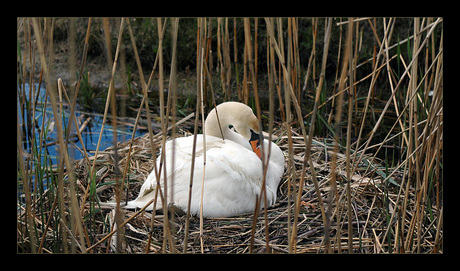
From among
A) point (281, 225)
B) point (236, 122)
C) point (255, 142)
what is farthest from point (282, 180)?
point (281, 225)

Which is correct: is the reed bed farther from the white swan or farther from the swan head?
the swan head

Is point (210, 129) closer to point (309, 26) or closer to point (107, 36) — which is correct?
point (107, 36)

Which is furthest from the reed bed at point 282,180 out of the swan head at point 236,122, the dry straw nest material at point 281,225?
the swan head at point 236,122

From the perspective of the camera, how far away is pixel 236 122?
10.6 feet

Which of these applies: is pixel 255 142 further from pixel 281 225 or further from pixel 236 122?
pixel 281 225

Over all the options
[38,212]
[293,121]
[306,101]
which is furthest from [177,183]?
[306,101]

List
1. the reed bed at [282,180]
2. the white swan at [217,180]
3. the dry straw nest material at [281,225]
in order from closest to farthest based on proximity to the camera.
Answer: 1. the reed bed at [282,180]
2. the dry straw nest material at [281,225]
3. the white swan at [217,180]

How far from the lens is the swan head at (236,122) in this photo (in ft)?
10.4

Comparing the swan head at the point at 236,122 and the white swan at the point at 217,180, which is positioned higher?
the swan head at the point at 236,122

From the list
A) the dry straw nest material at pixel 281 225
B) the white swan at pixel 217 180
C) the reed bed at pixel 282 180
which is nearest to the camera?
the reed bed at pixel 282 180

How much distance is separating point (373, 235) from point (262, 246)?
22.9 inches

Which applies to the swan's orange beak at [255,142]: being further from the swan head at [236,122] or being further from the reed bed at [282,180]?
the reed bed at [282,180]

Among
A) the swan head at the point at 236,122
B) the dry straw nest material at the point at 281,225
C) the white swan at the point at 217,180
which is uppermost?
the swan head at the point at 236,122
